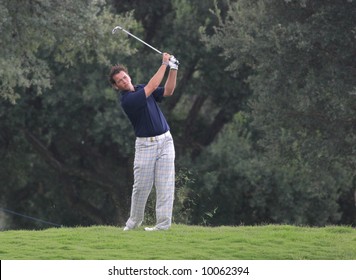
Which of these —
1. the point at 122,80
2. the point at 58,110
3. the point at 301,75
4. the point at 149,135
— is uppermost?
the point at 122,80

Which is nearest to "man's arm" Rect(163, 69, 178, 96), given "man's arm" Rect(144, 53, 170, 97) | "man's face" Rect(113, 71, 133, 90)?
"man's arm" Rect(144, 53, 170, 97)

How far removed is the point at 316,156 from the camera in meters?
26.3

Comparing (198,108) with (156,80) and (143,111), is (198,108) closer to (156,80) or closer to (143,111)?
(143,111)

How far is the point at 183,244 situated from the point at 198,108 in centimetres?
2521

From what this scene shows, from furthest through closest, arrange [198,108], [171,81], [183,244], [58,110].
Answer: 1. [198,108]
2. [58,110]
3. [171,81]
4. [183,244]

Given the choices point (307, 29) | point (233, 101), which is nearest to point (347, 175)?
point (233, 101)

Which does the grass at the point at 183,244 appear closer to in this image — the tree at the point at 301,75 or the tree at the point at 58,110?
the tree at the point at 301,75

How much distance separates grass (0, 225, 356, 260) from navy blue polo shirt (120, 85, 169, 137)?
1337 millimetres

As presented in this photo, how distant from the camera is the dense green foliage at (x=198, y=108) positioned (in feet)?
81.5

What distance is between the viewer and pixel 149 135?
533 inches

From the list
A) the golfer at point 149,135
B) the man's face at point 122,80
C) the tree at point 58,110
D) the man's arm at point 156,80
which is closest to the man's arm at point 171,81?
the golfer at point 149,135

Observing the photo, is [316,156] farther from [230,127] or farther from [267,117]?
[230,127]

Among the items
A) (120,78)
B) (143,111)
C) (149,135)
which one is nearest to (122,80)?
(120,78)
